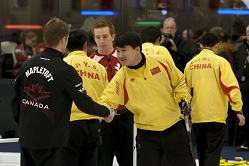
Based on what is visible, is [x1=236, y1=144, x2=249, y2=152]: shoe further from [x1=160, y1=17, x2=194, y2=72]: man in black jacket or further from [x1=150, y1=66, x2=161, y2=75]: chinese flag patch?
[x1=150, y1=66, x2=161, y2=75]: chinese flag patch

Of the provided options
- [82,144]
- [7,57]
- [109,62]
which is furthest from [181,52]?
[82,144]

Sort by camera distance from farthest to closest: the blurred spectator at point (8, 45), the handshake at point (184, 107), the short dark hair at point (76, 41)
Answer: the blurred spectator at point (8, 45), the short dark hair at point (76, 41), the handshake at point (184, 107)

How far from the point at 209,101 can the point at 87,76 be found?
1899 millimetres

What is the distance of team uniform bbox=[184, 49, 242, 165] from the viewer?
24.2 ft

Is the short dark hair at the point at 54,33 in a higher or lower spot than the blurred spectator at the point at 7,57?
higher

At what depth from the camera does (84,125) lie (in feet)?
19.9

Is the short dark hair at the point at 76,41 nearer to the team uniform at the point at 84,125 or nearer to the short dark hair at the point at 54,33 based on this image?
the team uniform at the point at 84,125

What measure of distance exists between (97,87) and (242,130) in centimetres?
528

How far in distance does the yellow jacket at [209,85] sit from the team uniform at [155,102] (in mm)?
1801

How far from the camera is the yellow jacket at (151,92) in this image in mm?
5480

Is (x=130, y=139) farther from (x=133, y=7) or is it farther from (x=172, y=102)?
(x=133, y=7)

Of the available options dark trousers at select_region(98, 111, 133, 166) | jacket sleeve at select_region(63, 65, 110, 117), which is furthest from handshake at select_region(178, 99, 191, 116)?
dark trousers at select_region(98, 111, 133, 166)

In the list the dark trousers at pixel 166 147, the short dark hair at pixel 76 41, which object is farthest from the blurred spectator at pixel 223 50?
the dark trousers at pixel 166 147

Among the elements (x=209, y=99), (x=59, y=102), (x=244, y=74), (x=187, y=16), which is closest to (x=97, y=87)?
(x=59, y=102)
